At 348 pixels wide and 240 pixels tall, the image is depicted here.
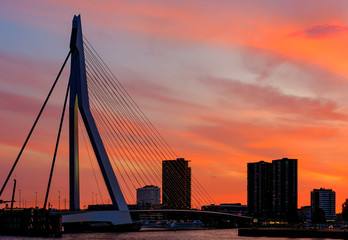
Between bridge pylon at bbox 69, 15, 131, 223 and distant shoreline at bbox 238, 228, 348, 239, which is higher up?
bridge pylon at bbox 69, 15, 131, 223

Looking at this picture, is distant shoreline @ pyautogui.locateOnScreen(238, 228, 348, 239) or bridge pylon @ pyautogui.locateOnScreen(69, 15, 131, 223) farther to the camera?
distant shoreline @ pyautogui.locateOnScreen(238, 228, 348, 239)

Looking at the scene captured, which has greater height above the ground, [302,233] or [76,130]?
[76,130]

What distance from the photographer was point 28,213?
258 feet

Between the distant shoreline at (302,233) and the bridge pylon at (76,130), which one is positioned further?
the distant shoreline at (302,233)

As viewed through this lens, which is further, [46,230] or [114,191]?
[46,230]

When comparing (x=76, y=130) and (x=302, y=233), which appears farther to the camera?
(x=302, y=233)

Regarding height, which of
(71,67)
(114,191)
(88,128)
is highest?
(71,67)

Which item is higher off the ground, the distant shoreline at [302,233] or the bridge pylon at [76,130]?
the bridge pylon at [76,130]

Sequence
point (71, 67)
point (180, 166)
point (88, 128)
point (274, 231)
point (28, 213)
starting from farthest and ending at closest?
1. point (180, 166)
2. point (274, 231)
3. point (28, 213)
4. point (71, 67)
5. point (88, 128)

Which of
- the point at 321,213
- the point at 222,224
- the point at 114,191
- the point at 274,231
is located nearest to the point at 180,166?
the point at 222,224

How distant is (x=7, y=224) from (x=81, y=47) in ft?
87.3

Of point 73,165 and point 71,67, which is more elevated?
point 71,67

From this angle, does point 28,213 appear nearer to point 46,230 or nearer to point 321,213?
point 46,230

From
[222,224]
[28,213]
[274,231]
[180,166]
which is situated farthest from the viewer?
[180,166]
